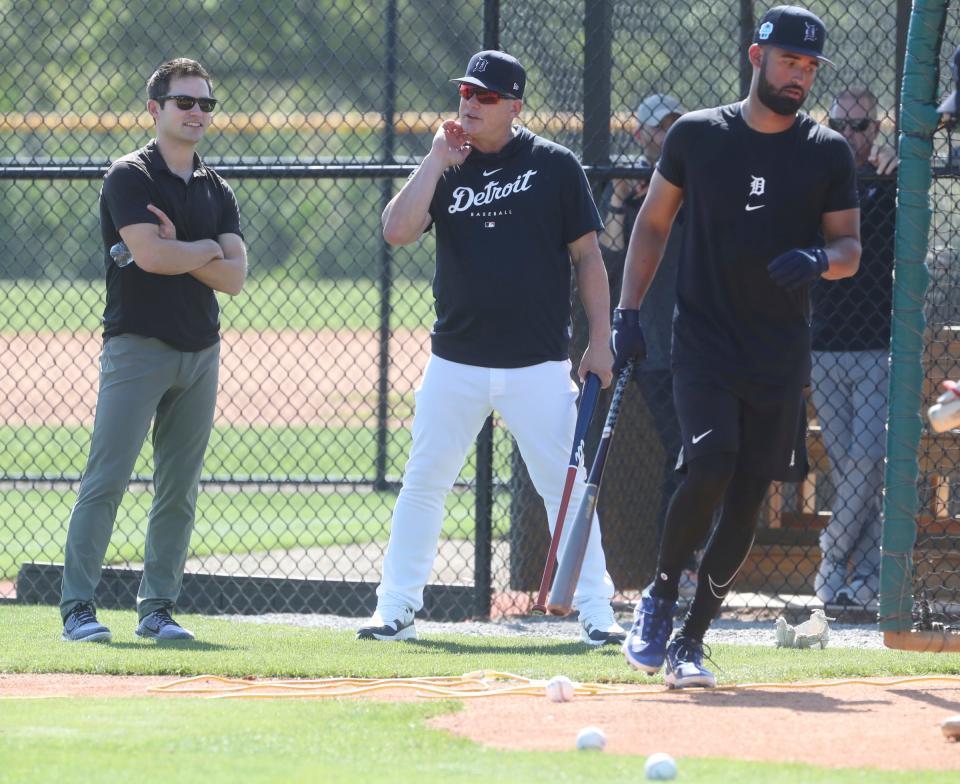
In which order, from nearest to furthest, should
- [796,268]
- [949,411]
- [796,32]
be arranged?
[949,411], [796,268], [796,32]

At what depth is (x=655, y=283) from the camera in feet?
24.6

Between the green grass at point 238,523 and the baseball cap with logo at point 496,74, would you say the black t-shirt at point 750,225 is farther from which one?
the green grass at point 238,523

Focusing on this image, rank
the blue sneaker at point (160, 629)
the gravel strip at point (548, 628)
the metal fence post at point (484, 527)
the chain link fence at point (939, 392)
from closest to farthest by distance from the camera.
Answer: the blue sneaker at point (160, 629) < the gravel strip at point (548, 628) < the chain link fence at point (939, 392) < the metal fence post at point (484, 527)

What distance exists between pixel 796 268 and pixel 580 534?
46.4 inches

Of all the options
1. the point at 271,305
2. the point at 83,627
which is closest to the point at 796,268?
the point at 83,627

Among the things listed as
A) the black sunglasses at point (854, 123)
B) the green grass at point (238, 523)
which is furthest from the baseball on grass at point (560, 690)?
the green grass at point (238, 523)

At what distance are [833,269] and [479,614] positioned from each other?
3104mm

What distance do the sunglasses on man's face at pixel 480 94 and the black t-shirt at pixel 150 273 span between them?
106 centimetres

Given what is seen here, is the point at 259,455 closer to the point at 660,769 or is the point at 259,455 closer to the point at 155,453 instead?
the point at 155,453

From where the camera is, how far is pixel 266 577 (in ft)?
24.7

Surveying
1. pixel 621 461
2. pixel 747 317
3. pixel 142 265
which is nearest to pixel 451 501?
pixel 621 461

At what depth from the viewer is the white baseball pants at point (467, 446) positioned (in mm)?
6090

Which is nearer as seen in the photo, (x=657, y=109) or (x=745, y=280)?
(x=745, y=280)

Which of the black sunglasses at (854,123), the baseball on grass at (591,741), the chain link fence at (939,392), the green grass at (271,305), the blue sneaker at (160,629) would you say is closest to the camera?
the baseball on grass at (591,741)
